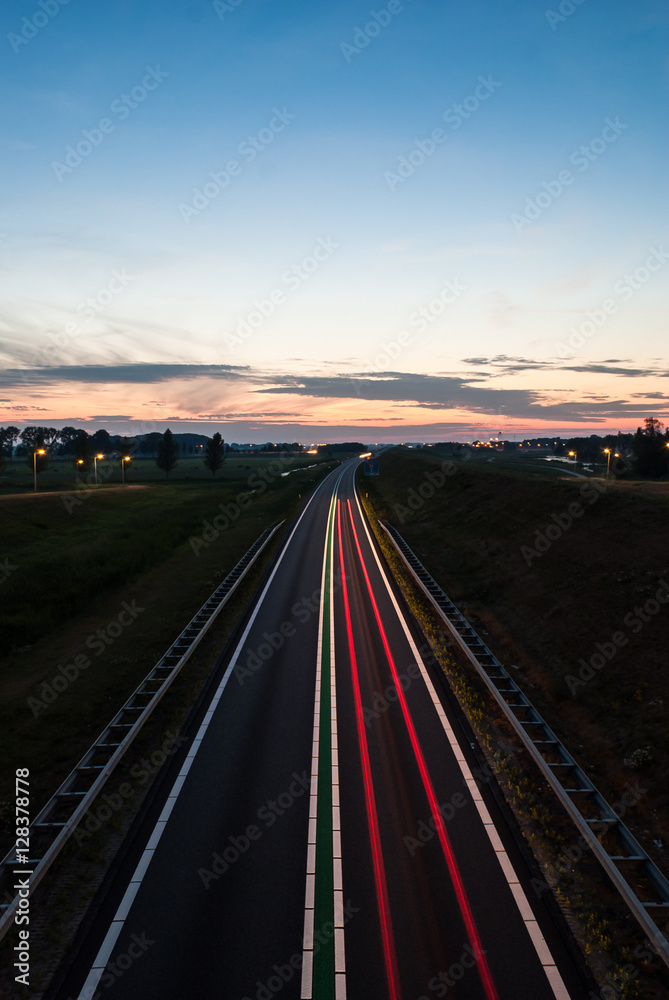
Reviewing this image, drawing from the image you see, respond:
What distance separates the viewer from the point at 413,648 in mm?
19875

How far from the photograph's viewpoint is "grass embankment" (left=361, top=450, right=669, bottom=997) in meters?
10.2

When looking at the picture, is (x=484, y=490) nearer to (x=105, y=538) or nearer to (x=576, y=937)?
(x=105, y=538)

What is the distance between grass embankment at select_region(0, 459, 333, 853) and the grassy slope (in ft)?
43.2

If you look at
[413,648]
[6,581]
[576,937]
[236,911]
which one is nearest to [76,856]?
[236,911]

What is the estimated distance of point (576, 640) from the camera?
66.1 feet

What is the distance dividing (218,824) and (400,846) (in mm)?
3692

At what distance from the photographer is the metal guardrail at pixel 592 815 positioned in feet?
28.3
